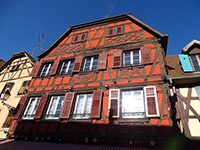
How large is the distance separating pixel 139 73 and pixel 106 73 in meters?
1.71

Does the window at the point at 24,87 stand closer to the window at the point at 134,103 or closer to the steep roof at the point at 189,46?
the window at the point at 134,103

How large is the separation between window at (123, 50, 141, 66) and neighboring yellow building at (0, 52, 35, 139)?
22.2 ft

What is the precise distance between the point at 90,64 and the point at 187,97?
207 inches

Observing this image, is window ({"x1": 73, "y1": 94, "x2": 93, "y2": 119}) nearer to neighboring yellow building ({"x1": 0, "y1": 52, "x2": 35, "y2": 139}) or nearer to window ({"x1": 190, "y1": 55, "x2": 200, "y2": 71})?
neighboring yellow building ({"x1": 0, "y1": 52, "x2": 35, "y2": 139})

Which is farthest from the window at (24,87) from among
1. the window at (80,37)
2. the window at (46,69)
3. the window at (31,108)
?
the window at (80,37)

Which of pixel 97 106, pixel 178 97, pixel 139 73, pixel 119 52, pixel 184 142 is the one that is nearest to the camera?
pixel 184 142

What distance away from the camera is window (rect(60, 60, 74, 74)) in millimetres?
8491

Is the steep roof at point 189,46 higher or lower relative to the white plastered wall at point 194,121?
higher

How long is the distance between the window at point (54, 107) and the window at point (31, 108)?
0.99 m

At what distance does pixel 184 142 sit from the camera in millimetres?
4484

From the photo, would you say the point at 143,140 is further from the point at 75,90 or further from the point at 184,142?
the point at 75,90

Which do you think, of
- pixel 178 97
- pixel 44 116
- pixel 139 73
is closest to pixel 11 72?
pixel 44 116

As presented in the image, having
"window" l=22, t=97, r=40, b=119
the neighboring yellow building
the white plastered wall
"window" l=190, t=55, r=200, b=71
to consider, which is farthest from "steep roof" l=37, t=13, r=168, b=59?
"window" l=22, t=97, r=40, b=119

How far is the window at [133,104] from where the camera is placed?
541cm
